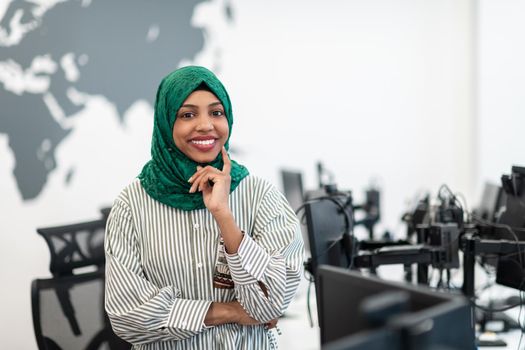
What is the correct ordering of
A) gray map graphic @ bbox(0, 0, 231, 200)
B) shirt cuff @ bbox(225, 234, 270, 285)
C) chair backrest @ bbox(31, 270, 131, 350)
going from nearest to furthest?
shirt cuff @ bbox(225, 234, 270, 285)
chair backrest @ bbox(31, 270, 131, 350)
gray map graphic @ bbox(0, 0, 231, 200)

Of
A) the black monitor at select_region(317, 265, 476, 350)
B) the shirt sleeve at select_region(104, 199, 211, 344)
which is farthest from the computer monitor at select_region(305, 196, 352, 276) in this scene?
the black monitor at select_region(317, 265, 476, 350)

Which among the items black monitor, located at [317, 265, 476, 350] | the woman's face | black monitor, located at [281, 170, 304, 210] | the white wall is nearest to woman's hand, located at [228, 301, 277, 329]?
the woman's face

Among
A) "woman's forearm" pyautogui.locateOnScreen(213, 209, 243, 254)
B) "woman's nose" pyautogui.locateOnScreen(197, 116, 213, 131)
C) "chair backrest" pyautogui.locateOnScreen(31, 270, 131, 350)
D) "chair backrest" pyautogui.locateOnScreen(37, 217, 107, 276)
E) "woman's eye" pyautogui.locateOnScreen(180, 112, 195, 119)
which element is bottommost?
"chair backrest" pyautogui.locateOnScreen(31, 270, 131, 350)

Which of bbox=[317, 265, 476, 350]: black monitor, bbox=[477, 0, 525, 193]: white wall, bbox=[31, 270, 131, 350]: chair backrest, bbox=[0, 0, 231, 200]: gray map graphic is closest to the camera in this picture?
bbox=[317, 265, 476, 350]: black monitor

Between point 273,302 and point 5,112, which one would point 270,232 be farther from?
point 5,112

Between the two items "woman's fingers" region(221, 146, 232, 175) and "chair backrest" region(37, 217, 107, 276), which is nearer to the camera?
"woman's fingers" region(221, 146, 232, 175)

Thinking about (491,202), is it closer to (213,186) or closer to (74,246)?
(74,246)

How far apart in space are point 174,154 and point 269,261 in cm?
38

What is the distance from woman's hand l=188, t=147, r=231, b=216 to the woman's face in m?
0.05

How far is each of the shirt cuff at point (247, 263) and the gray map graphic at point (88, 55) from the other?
7.66ft

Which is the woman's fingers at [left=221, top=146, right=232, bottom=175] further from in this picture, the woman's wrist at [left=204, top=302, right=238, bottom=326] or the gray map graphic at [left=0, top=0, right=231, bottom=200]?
the gray map graphic at [left=0, top=0, right=231, bottom=200]

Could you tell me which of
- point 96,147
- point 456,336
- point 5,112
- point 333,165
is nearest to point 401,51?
point 333,165

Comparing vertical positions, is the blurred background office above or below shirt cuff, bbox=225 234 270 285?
above

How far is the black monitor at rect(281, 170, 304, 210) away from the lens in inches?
140
